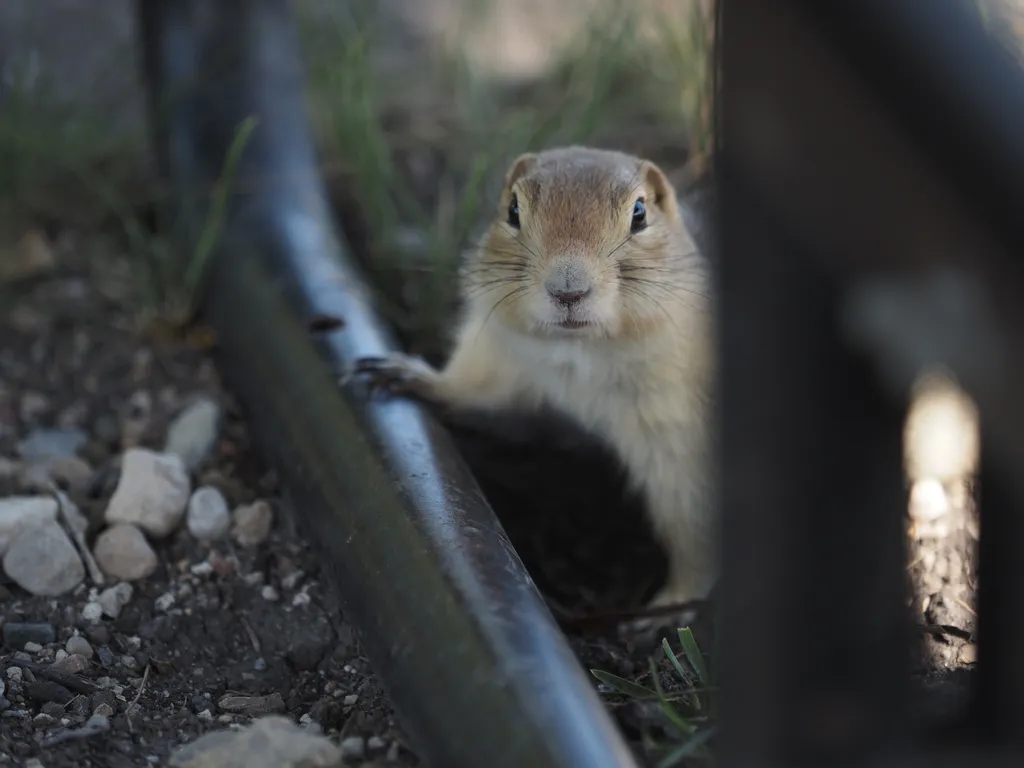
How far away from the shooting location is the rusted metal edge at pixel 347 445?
1.49 meters

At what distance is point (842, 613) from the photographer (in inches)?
40.2

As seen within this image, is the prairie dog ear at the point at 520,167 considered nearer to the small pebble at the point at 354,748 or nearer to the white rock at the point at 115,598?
the white rock at the point at 115,598

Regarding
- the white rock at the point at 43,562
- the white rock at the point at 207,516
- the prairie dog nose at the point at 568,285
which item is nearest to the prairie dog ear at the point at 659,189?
the prairie dog nose at the point at 568,285

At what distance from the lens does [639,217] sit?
229 cm

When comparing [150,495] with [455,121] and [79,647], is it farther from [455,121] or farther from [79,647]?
[455,121]

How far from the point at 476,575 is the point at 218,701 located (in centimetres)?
51

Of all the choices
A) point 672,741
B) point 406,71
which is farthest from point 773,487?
point 406,71

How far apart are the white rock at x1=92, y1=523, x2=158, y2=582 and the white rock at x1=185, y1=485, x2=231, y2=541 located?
0.10 metres

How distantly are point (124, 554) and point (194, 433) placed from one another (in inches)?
15.5

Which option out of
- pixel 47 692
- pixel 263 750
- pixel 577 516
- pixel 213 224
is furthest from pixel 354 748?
pixel 213 224

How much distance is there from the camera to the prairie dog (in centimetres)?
217

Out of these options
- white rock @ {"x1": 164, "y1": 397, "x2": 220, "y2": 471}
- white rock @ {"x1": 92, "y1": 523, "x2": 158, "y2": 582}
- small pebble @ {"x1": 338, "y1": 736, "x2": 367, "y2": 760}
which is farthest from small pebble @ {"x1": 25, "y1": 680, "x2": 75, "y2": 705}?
white rock @ {"x1": 164, "y1": 397, "x2": 220, "y2": 471}

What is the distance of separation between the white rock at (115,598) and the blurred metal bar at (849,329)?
133 centimetres

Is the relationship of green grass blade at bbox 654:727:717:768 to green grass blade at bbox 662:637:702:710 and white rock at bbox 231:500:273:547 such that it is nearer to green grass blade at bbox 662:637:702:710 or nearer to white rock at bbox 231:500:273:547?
green grass blade at bbox 662:637:702:710
